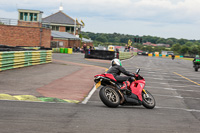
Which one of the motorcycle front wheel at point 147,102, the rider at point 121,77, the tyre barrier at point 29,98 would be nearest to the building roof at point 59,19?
the tyre barrier at point 29,98

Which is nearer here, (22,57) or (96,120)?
(96,120)

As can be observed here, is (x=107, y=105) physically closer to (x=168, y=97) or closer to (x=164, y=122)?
(x=164, y=122)

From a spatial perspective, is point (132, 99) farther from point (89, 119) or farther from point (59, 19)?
point (59, 19)

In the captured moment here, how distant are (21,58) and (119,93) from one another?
12930 mm

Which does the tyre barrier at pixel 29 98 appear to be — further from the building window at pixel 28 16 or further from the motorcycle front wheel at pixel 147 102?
the building window at pixel 28 16

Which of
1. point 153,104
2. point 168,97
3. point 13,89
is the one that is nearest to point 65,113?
point 153,104

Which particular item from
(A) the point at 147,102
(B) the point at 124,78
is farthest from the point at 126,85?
(A) the point at 147,102

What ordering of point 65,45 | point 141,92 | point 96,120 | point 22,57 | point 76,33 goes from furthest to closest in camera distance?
point 76,33 < point 65,45 < point 22,57 < point 141,92 < point 96,120

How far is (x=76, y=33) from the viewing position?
9081 centimetres

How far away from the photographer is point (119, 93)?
28.4ft

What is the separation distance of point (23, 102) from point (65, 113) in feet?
6.17

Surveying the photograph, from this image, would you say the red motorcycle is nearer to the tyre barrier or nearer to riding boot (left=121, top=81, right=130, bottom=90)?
riding boot (left=121, top=81, right=130, bottom=90)

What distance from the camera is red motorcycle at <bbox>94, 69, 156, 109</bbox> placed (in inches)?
333

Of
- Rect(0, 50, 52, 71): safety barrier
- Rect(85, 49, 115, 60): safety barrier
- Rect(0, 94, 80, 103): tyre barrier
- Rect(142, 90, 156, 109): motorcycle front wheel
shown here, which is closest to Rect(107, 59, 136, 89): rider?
Rect(142, 90, 156, 109): motorcycle front wheel
